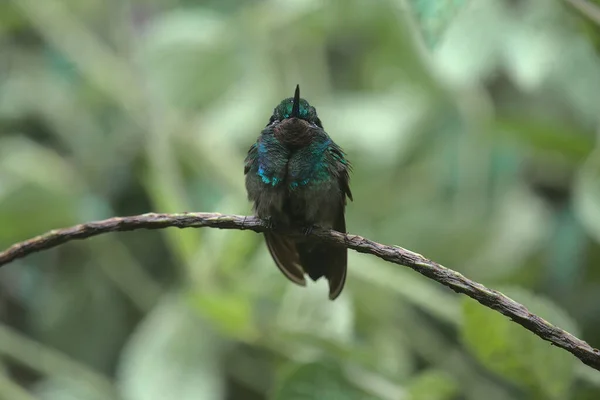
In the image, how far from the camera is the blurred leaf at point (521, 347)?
0.96 metres

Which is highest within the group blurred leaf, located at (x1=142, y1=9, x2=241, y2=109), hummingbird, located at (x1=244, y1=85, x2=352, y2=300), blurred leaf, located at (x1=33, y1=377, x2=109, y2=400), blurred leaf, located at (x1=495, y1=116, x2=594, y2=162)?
blurred leaf, located at (x1=142, y1=9, x2=241, y2=109)

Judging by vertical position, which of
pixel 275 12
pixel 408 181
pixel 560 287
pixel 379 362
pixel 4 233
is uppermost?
pixel 275 12

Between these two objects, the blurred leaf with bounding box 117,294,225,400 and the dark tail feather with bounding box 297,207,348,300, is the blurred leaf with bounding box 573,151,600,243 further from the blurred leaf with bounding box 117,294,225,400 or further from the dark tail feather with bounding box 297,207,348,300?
the blurred leaf with bounding box 117,294,225,400

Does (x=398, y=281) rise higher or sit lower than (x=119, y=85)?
lower

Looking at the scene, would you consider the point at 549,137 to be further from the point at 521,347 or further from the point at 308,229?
the point at 308,229

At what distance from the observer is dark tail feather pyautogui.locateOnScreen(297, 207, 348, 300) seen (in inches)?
33.9

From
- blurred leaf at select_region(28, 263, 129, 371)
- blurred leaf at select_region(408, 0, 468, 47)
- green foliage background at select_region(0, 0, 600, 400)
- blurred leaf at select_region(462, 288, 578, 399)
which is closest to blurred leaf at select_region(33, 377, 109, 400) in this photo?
green foliage background at select_region(0, 0, 600, 400)

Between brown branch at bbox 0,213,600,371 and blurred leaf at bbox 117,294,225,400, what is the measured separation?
2.07ft

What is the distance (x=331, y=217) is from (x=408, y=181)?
877mm

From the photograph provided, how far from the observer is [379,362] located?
1.18 meters

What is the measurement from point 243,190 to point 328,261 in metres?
0.70

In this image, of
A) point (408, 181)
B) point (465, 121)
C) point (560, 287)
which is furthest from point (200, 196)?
point (560, 287)

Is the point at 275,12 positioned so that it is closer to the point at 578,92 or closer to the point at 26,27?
the point at 578,92

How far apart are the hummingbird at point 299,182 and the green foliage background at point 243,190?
270 mm
